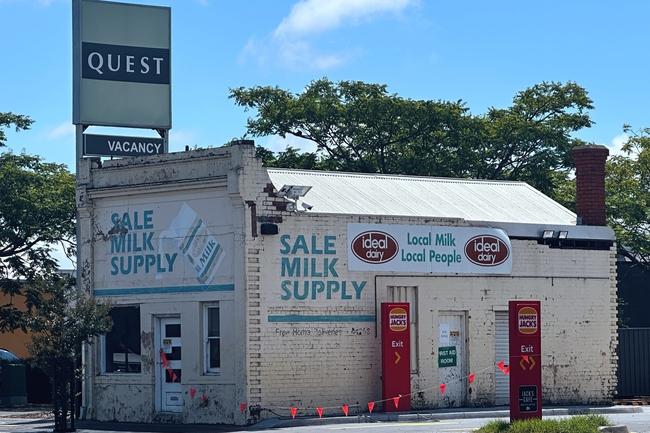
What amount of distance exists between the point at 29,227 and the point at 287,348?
16608 mm

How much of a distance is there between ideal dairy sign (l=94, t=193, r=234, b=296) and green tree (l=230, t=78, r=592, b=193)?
23.0 meters

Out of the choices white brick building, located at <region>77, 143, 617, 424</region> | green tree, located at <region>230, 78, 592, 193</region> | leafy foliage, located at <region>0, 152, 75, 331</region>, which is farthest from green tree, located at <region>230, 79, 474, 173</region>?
white brick building, located at <region>77, 143, 617, 424</region>

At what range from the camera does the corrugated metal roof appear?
33.1 meters

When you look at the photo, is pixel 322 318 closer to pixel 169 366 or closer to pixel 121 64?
pixel 169 366

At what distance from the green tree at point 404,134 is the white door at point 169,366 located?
2425 centimetres

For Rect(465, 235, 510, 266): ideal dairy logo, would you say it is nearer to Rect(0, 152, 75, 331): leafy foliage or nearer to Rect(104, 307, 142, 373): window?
Rect(104, 307, 142, 373): window

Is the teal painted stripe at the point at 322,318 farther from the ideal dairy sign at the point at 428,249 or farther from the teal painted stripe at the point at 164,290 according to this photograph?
the teal painted stripe at the point at 164,290

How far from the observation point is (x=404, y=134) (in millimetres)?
56000

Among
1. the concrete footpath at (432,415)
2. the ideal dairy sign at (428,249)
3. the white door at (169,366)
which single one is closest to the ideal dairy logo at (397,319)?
the ideal dairy sign at (428,249)

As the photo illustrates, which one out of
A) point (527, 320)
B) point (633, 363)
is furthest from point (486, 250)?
point (633, 363)

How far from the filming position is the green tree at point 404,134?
55.4m

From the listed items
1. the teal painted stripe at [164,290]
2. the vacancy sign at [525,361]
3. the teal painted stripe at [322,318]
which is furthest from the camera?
the teal painted stripe at [164,290]

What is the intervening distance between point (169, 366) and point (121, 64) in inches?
366

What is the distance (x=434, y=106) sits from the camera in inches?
2185
